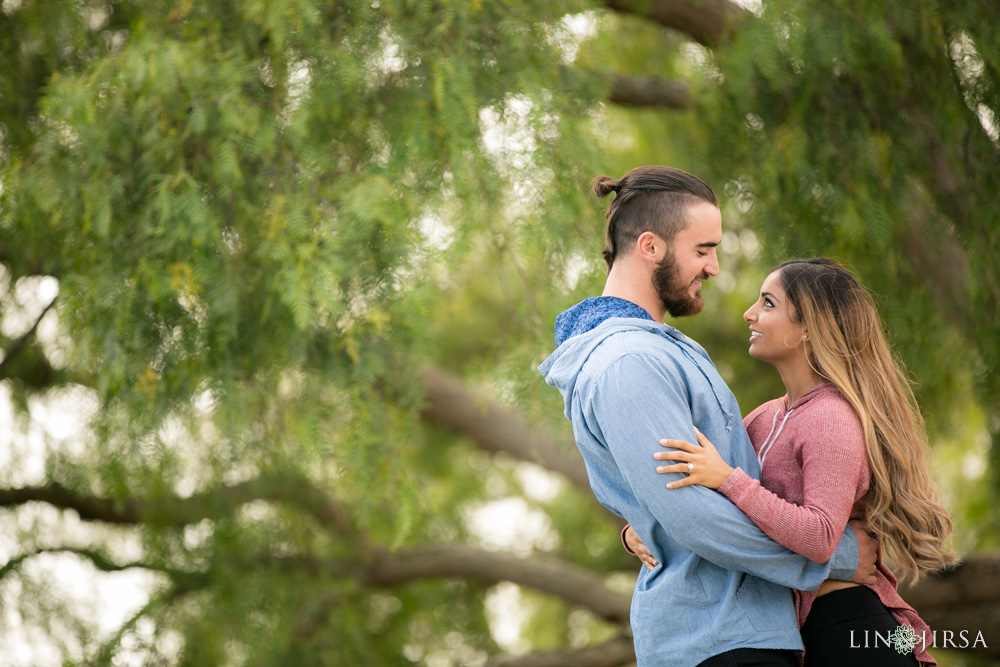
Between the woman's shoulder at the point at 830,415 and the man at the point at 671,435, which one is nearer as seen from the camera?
the man at the point at 671,435

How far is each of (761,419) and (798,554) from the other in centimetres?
50

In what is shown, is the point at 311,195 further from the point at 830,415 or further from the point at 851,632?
the point at 851,632

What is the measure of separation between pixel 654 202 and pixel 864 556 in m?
0.89

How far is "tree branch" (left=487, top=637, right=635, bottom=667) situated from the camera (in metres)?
5.84

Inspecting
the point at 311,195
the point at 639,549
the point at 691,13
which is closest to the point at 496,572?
the point at 691,13

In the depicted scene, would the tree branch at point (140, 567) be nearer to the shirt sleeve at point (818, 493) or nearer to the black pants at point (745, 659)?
the black pants at point (745, 659)

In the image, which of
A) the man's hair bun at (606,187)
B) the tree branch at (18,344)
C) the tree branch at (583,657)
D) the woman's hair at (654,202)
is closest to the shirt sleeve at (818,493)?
the woman's hair at (654,202)

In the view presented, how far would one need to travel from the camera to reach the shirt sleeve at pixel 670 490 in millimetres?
1773

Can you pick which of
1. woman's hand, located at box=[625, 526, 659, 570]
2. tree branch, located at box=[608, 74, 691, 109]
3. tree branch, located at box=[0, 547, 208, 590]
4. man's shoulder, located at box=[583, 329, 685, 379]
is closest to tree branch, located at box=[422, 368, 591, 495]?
tree branch, located at box=[0, 547, 208, 590]

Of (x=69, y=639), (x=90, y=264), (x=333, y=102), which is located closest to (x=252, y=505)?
(x=69, y=639)

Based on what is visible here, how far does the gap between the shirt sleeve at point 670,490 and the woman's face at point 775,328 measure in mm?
385

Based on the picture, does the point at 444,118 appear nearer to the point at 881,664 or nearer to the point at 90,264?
the point at 90,264


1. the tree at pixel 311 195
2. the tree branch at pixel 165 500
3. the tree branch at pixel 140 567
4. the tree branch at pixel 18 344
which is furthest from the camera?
the tree branch at pixel 140 567

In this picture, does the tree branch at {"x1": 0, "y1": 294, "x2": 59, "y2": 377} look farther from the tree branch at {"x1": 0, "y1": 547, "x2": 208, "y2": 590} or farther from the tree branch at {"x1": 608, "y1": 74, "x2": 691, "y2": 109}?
the tree branch at {"x1": 608, "y1": 74, "x2": 691, "y2": 109}
